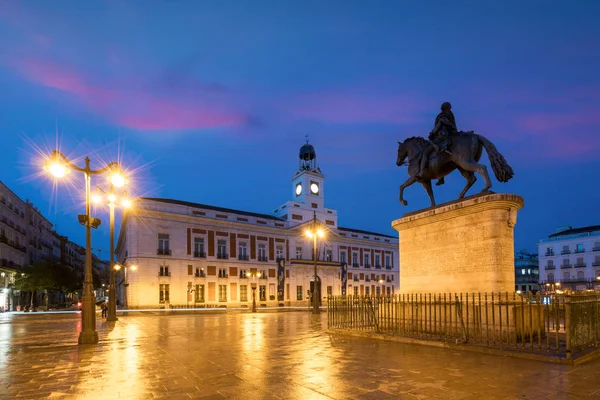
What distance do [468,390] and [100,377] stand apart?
6.01 metres

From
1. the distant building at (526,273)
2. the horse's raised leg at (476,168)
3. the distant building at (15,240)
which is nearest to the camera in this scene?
the horse's raised leg at (476,168)

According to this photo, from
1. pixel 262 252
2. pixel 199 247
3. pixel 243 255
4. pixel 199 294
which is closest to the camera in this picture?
pixel 199 294

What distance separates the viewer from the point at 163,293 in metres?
46.0

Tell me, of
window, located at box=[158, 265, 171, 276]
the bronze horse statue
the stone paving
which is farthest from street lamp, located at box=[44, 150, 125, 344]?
window, located at box=[158, 265, 171, 276]

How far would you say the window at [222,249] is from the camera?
2000 inches

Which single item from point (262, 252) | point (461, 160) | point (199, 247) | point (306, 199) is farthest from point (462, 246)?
point (306, 199)

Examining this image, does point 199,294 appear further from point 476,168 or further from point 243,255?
point 476,168

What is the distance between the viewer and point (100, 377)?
710cm

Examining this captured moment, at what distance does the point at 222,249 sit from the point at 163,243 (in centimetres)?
752

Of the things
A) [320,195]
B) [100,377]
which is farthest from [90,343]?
[320,195]

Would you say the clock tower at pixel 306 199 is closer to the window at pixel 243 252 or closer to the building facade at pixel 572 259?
the window at pixel 243 252

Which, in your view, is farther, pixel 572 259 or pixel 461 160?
pixel 572 259

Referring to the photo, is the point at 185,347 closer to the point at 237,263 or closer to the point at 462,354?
the point at 462,354

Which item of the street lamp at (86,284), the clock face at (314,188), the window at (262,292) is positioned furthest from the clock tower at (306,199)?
the street lamp at (86,284)
